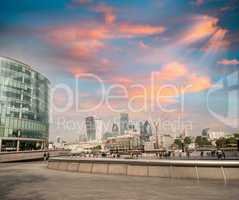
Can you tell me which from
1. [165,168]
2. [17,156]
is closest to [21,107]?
[17,156]

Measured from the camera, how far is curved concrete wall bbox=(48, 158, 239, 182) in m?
12.8

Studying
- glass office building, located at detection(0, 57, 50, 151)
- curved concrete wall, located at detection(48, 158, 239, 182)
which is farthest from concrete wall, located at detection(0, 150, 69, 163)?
curved concrete wall, located at detection(48, 158, 239, 182)

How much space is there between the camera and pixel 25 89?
71.5 m

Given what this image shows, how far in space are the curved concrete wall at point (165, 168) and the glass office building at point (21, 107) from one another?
53910 millimetres

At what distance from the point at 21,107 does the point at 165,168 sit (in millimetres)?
63984

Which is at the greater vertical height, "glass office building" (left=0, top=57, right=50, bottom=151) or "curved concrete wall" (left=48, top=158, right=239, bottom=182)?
"glass office building" (left=0, top=57, right=50, bottom=151)

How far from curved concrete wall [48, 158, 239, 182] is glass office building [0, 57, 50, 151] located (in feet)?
177

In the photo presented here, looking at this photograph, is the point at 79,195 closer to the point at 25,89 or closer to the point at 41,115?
the point at 25,89

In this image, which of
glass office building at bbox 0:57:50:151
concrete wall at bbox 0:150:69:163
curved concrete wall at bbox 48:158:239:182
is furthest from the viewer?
glass office building at bbox 0:57:50:151

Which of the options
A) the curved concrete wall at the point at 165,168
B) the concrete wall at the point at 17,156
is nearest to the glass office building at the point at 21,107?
the concrete wall at the point at 17,156

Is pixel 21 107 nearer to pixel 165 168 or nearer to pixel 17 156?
pixel 17 156

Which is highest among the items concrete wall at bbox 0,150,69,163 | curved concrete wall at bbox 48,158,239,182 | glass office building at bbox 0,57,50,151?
glass office building at bbox 0,57,50,151

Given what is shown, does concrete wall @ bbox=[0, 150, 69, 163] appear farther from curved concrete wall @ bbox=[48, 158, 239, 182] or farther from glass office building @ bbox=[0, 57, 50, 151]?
curved concrete wall @ bbox=[48, 158, 239, 182]

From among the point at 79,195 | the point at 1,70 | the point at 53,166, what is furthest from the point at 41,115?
the point at 79,195
